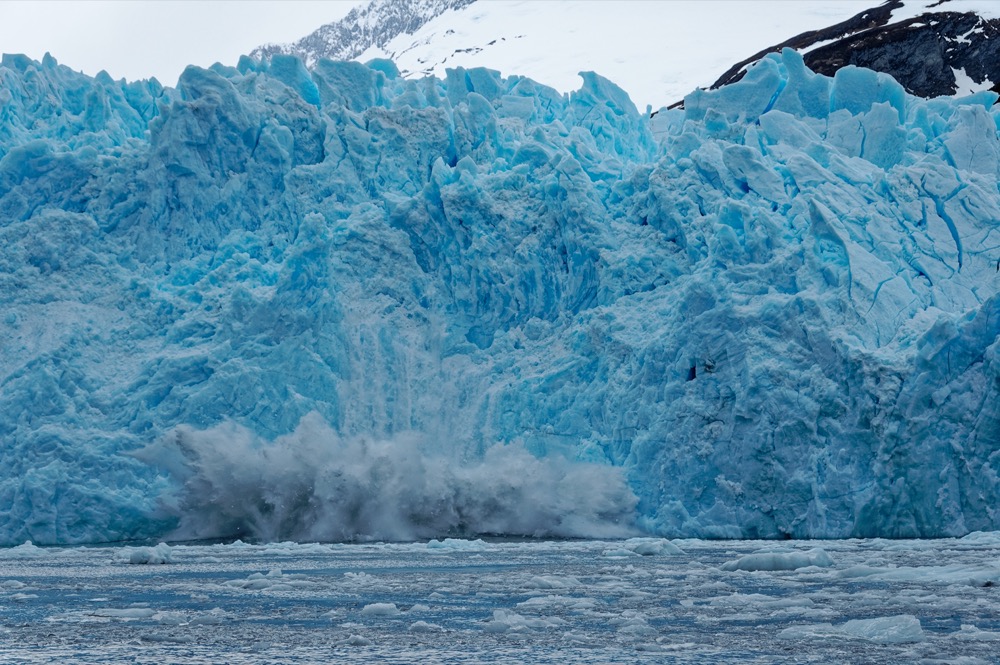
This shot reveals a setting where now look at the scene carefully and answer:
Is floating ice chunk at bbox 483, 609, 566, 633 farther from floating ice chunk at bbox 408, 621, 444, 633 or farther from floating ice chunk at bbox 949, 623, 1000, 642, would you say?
floating ice chunk at bbox 949, 623, 1000, 642

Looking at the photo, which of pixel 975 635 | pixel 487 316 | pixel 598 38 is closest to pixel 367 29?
pixel 598 38

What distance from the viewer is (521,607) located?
27.5ft

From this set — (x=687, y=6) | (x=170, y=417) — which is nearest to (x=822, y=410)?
(x=170, y=417)

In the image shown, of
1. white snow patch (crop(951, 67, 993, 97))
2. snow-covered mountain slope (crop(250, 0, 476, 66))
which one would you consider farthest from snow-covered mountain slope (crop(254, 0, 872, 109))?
white snow patch (crop(951, 67, 993, 97))

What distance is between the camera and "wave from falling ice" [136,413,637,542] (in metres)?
16.5

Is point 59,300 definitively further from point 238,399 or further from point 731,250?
point 731,250

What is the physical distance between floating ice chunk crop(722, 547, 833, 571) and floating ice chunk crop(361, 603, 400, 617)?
11.9ft

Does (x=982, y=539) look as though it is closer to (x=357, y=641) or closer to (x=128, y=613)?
(x=357, y=641)

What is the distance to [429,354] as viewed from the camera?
60.0ft

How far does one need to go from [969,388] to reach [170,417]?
964 centimetres

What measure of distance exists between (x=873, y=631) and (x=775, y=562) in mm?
3987

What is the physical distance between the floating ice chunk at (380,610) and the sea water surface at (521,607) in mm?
15

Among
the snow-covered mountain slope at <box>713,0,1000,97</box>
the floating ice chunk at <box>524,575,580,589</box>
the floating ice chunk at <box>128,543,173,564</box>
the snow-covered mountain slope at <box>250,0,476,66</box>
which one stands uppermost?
the snow-covered mountain slope at <box>250,0,476,66</box>

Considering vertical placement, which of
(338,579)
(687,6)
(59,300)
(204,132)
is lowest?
(338,579)
